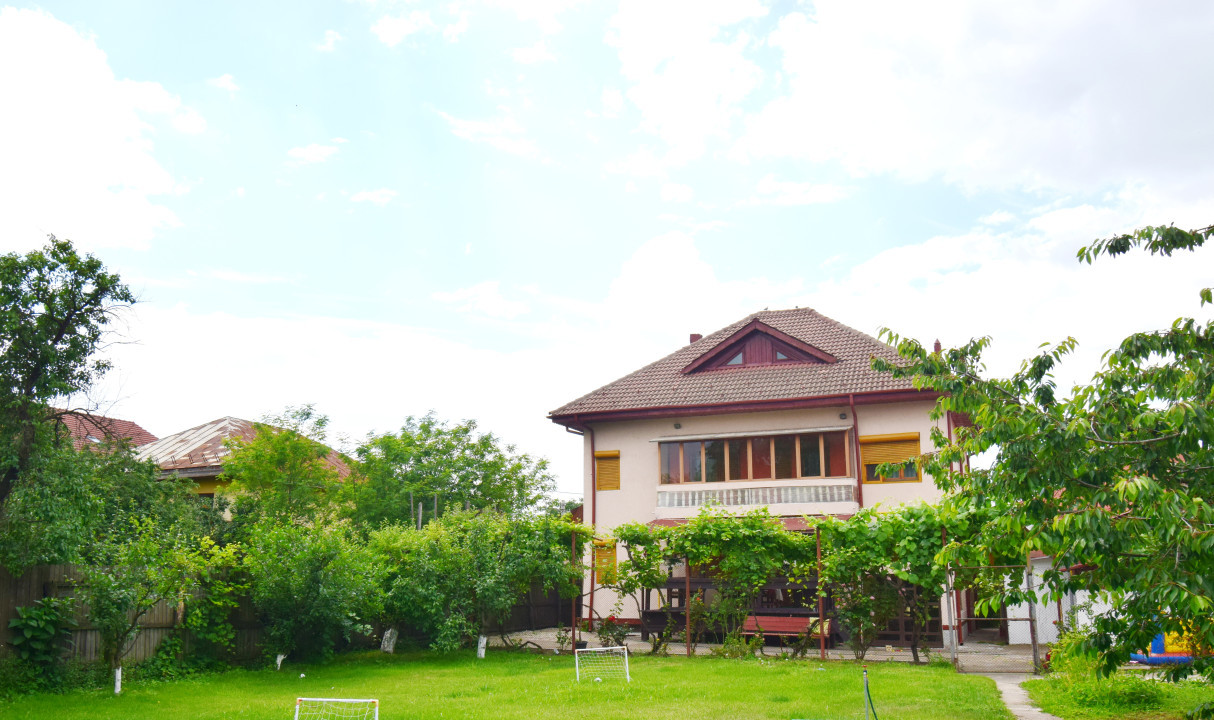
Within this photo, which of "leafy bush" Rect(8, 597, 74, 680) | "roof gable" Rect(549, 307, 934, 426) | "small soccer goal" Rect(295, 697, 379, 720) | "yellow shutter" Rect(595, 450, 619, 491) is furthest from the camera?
"yellow shutter" Rect(595, 450, 619, 491)

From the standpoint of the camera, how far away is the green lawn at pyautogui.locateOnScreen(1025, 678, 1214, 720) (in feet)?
32.1

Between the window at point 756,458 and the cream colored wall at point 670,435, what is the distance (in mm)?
260

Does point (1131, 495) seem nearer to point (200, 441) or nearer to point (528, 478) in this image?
point (200, 441)

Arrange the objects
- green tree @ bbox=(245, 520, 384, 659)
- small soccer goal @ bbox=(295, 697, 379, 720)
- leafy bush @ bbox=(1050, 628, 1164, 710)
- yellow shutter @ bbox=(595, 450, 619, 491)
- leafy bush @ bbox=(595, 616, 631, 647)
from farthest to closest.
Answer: yellow shutter @ bbox=(595, 450, 619, 491) → leafy bush @ bbox=(595, 616, 631, 647) → green tree @ bbox=(245, 520, 384, 659) → leafy bush @ bbox=(1050, 628, 1164, 710) → small soccer goal @ bbox=(295, 697, 379, 720)

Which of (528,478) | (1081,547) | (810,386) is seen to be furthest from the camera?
(528,478)

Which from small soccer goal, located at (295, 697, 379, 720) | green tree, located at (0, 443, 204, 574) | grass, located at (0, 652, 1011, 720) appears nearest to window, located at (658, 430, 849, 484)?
grass, located at (0, 652, 1011, 720)

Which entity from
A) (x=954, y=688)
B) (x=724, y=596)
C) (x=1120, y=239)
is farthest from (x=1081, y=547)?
(x=724, y=596)

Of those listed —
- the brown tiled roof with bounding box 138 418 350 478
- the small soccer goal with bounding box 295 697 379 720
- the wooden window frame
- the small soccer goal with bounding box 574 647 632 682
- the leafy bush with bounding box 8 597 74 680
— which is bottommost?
the small soccer goal with bounding box 574 647 632 682

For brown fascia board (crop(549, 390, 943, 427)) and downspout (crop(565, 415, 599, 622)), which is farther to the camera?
downspout (crop(565, 415, 599, 622))

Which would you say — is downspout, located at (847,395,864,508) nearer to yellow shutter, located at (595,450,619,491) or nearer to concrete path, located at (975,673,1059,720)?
yellow shutter, located at (595,450,619,491)

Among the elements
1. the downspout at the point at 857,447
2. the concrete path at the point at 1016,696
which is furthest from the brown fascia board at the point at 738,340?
the concrete path at the point at 1016,696

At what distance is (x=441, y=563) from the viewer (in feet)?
57.1

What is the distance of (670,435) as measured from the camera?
23500 millimetres

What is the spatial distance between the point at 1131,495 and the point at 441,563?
542 inches
